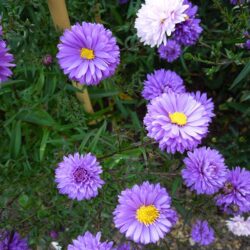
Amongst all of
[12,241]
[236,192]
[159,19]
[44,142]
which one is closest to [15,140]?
[44,142]

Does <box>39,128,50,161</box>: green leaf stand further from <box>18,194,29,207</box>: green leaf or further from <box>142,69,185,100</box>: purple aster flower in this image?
<box>142,69,185,100</box>: purple aster flower

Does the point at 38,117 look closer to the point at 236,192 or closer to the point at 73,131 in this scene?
the point at 73,131

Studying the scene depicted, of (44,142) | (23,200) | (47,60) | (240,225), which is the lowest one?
(240,225)

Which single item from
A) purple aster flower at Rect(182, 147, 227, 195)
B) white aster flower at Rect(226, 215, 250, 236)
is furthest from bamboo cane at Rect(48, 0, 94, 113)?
white aster flower at Rect(226, 215, 250, 236)

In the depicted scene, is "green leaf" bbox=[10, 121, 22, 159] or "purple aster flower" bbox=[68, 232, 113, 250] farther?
"green leaf" bbox=[10, 121, 22, 159]

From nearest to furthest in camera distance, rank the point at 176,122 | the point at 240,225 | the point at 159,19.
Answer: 1. the point at 176,122
2. the point at 159,19
3. the point at 240,225
